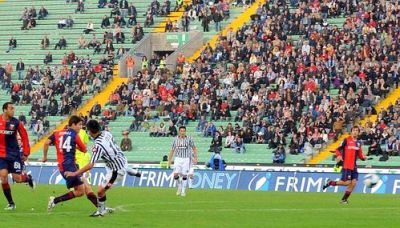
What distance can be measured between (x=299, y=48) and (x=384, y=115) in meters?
8.93

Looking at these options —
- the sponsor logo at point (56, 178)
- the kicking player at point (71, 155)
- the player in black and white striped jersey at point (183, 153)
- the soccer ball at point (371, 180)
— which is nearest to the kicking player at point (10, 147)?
the kicking player at point (71, 155)

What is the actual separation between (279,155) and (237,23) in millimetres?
16037

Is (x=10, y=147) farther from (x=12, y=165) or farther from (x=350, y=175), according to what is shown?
(x=350, y=175)

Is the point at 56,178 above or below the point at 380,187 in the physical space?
below

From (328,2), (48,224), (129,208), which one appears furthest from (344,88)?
(48,224)

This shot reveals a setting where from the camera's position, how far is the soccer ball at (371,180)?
41344 millimetres

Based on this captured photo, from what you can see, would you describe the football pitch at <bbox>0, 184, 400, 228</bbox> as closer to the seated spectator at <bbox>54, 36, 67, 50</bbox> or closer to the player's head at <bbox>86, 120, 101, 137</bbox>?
the player's head at <bbox>86, 120, 101, 137</bbox>

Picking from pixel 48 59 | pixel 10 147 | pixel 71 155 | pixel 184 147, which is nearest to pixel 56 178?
pixel 184 147

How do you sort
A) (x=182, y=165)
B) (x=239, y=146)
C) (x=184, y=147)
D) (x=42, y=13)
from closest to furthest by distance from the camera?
(x=182, y=165) → (x=184, y=147) → (x=239, y=146) → (x=42, y=13)

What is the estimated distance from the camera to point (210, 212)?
88.3 ft

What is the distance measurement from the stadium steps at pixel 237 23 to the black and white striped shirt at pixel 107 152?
37765 millimetres

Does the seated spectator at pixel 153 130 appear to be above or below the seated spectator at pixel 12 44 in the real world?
below

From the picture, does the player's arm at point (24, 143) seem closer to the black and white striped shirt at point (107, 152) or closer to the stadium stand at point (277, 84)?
the black and white striped shirt at point (107, 152)

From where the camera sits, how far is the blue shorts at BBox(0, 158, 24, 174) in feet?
88.0
